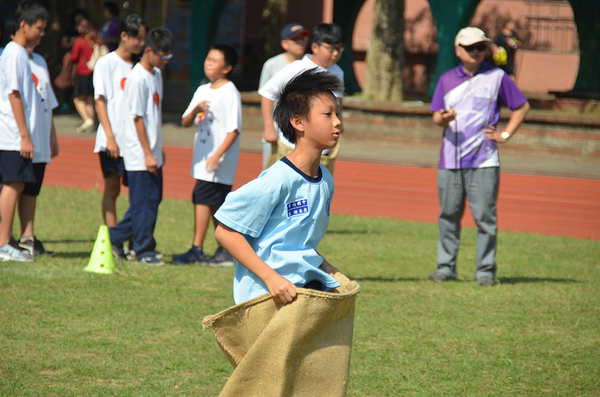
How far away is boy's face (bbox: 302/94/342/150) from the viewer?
2.59 metres

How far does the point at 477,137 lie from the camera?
5707 millimetres

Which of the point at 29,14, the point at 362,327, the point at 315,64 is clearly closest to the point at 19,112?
the point at 29,14

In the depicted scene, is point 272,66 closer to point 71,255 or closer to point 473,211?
point 473,211

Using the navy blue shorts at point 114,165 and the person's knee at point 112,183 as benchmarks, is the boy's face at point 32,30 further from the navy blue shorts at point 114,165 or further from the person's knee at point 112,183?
the person's knee at point 112,183

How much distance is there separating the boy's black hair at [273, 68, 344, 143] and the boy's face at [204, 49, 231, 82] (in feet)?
11.1

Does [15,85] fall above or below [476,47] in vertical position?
below

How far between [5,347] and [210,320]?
1.99 m

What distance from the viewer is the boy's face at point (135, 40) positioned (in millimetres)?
6023

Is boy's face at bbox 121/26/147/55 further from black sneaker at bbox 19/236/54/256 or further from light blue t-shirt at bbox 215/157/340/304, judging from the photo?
light blue t-shirt at bbox 215/157/340/304

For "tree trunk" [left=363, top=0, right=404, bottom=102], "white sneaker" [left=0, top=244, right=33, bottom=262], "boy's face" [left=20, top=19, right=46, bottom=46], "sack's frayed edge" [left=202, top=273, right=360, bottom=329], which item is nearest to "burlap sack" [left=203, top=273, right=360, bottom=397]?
"sack's frayed edge" [left=202, top=273, right=360, bottom=329]

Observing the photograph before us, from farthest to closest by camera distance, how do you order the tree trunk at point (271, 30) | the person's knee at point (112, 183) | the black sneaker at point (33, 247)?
the tree trunk at point (271, 30) → the person's knee at point (112, 183) → the black sneaker at point (33, 247)

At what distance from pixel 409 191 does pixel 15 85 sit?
6727mm

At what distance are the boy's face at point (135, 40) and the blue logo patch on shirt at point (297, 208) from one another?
13.0 feet

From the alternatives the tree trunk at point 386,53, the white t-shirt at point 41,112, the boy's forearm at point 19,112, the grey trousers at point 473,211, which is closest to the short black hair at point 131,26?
the white t-shirt at point 41,112
